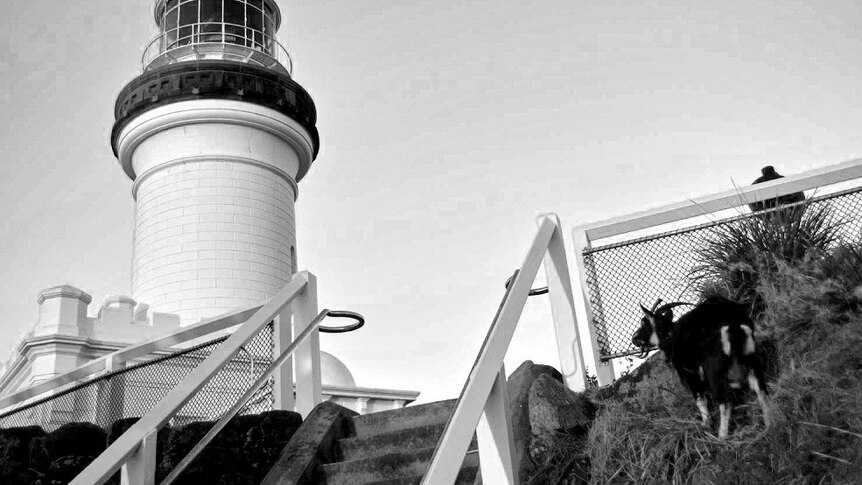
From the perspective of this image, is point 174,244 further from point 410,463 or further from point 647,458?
point 647,458

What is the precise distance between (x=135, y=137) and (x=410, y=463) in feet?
46.4

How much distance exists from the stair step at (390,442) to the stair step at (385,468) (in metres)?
0.15

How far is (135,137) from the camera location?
693 inches

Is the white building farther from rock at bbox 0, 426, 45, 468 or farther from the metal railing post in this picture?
the metal railing post

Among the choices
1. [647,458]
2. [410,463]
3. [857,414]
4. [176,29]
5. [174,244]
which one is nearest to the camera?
[857,414]

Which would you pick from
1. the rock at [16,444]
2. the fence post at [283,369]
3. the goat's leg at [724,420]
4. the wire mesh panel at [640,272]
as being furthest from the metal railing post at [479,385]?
the rock at [16,444]

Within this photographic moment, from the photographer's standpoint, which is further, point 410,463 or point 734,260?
point 734,260

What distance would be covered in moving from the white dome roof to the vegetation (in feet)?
39.0

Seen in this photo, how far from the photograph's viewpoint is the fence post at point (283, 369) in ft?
21.0

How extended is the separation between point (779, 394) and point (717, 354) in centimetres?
33

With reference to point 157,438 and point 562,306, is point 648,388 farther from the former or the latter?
point 157,438

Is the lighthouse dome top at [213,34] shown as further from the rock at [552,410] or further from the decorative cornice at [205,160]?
the rock at [552,410]

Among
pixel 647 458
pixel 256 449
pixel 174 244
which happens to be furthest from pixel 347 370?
pixel 647 458

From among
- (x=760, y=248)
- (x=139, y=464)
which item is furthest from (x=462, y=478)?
(x=760, y=248)
